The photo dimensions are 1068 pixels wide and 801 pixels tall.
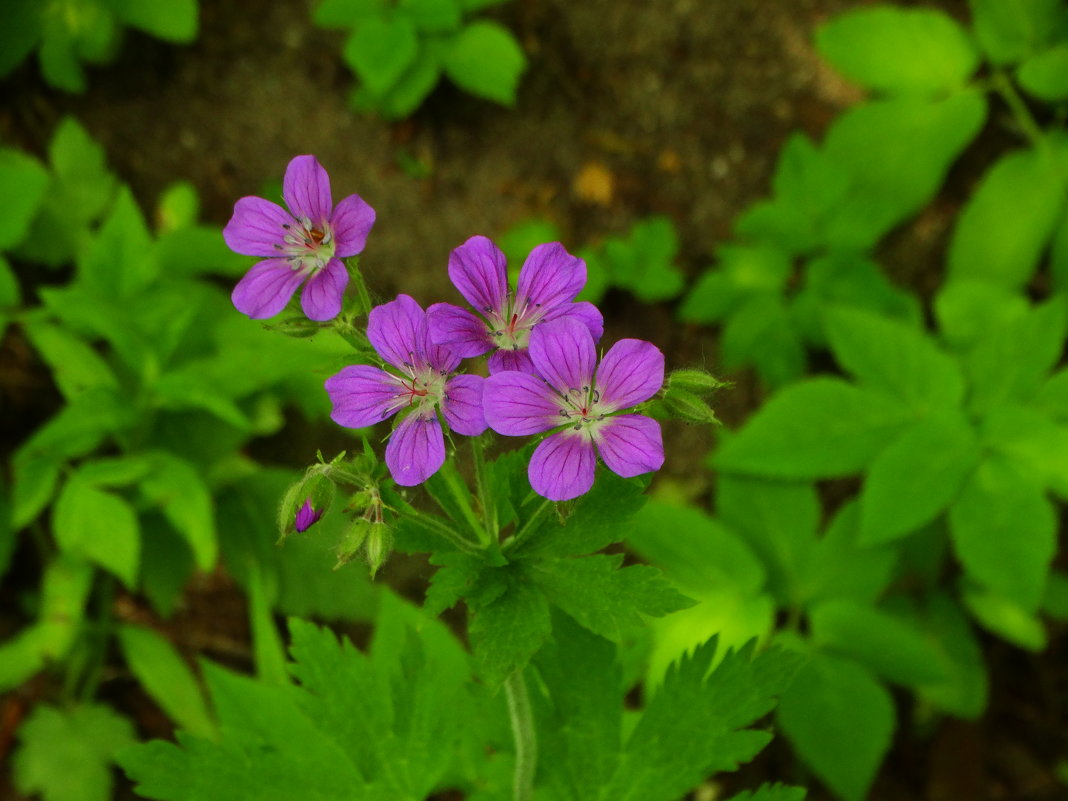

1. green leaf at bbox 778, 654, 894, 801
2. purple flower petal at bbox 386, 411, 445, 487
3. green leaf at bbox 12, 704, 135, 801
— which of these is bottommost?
green leaf at bbox 12, 704, 135, 801

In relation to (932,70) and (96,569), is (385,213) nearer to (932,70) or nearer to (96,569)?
(96,569)

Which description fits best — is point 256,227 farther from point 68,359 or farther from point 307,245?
point 68,359

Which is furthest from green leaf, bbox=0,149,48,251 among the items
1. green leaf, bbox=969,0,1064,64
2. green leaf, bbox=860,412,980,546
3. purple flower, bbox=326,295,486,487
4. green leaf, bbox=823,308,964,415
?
green leaf, bbox=969,0,1064,64

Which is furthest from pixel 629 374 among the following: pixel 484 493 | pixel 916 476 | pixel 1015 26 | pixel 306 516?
pixel 1015 26

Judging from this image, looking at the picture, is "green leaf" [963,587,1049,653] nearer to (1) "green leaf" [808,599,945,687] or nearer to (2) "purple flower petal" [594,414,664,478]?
(1) "green leaf" [808,599,945,687]

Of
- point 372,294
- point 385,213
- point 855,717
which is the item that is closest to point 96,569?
point 385,213
